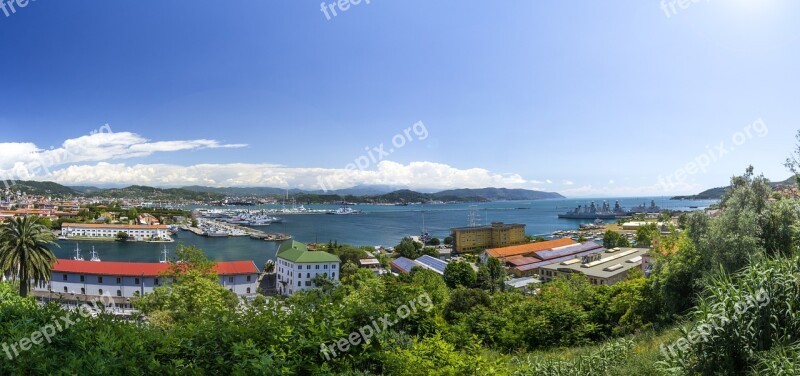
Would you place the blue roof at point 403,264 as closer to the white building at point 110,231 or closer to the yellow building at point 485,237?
the yellow building at point 485,237

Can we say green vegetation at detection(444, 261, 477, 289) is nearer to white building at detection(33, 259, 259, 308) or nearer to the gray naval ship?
white building at detection(33, 259, 259, 308)

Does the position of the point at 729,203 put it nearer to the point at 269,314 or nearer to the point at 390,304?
the point at 390,304

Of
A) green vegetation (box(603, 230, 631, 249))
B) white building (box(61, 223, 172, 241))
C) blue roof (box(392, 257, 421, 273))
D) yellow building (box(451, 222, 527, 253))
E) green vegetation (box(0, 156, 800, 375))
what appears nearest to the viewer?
green vegetation (box(0, 156, 800, 375))

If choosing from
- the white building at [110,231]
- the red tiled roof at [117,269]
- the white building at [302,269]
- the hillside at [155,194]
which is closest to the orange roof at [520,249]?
the white building at [302,269]

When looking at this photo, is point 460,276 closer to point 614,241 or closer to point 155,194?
point 614,241

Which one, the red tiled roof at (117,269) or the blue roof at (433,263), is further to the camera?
the blue roof at (433,263)

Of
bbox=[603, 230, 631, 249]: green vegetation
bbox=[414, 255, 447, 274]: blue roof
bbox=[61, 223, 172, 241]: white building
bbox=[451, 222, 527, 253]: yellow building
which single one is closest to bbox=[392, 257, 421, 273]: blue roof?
bbox=[414, 255, 447, 274]: blue roof
